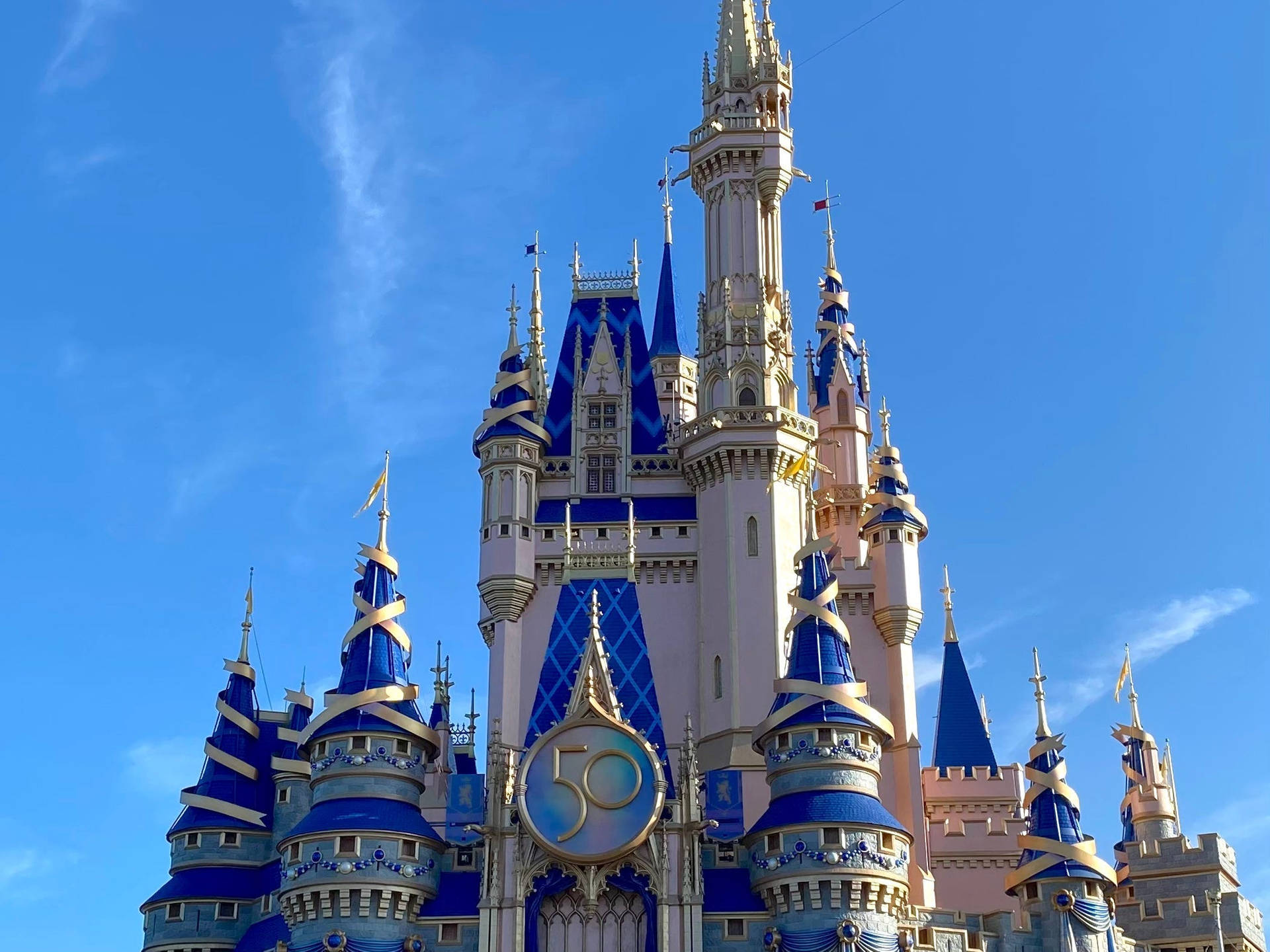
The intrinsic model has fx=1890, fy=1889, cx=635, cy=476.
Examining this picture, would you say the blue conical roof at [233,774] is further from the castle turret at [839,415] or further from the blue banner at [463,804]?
the castle turret at [839,415]

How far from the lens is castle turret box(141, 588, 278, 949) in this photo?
6238 centimetres

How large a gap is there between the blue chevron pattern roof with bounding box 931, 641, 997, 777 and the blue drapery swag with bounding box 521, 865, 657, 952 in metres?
21.1

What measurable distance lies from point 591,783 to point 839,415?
29326mm

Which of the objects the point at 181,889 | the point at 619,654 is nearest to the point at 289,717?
the point at 181,889

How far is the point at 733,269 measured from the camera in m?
72.8

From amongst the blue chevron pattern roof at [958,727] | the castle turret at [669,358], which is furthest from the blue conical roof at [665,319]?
the blue chevron pattern roof at [958,727]

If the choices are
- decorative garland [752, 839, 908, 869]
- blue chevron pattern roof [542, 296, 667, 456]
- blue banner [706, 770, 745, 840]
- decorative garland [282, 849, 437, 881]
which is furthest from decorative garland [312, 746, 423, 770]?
blue chevron pattern roof [542, 296, 667, 456]

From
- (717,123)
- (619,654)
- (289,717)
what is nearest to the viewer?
(619,654)

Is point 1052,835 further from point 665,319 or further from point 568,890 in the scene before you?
point 665,319

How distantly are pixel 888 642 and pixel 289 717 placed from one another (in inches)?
870

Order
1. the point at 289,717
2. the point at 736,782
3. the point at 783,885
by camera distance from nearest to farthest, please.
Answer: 1. the point at 783,885
2. the point at 736,782
3. the point at 289,717

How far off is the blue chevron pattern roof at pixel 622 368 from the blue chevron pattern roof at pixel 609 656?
6539mm

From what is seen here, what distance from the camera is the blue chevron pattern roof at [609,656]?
62.3 m

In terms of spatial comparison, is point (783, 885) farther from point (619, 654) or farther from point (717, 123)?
point (717, 123)
